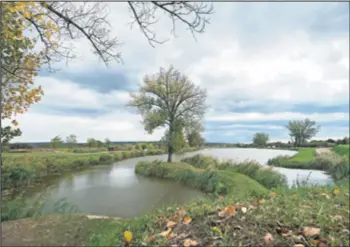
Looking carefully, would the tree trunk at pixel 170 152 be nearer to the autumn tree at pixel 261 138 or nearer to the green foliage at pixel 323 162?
the autumn tree at pixel 261 138

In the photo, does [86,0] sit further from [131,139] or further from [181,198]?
[181,198]

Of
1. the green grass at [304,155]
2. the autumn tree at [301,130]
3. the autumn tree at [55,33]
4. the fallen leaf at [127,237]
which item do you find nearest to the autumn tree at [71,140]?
the autumn tree at [55,33]

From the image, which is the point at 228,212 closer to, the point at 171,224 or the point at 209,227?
the point at 209,227

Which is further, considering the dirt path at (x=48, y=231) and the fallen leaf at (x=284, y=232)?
the dirt path at (x=48, y=231)

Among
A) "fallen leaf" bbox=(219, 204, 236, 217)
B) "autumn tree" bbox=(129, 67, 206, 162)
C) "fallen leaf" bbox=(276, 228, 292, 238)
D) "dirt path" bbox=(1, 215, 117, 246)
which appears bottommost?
"dirt path" bbox=(1, 215, 117, 246)

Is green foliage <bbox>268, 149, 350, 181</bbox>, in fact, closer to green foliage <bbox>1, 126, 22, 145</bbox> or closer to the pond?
the pond

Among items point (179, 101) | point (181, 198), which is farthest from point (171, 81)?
point (181, 198)

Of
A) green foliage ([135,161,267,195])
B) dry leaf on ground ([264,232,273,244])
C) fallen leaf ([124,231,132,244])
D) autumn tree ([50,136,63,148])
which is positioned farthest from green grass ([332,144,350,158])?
autumn tree ([50,136,63,148])
